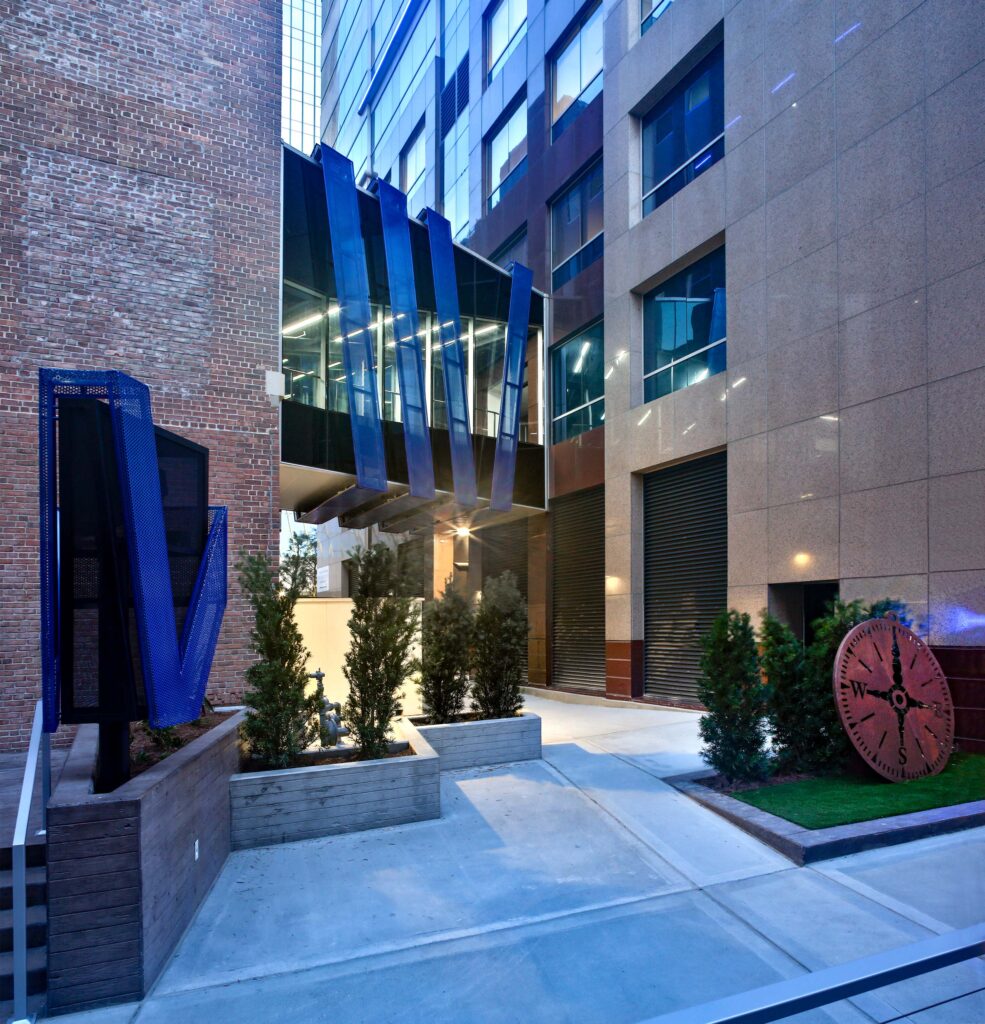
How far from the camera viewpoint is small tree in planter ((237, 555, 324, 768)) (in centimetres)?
739

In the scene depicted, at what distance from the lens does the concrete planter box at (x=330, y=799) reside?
6863 millimetres

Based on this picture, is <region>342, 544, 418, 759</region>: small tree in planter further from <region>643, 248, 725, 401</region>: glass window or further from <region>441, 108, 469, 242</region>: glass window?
<region>441, 108, 469, 242</region>: glass window

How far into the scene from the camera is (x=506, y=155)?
69.8ft

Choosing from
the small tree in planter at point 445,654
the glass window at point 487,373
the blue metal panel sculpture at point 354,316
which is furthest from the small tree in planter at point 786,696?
the glass window at point 487,373

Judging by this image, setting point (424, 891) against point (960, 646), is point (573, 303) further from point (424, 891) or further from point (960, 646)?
point (424, 891)

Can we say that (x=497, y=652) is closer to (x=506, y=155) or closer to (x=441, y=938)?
(x=441, y=938)

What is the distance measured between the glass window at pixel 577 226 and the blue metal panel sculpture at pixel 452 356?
10.3ft

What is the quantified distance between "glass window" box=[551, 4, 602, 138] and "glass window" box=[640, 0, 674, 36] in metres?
1.41

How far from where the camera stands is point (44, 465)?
15.4 ft

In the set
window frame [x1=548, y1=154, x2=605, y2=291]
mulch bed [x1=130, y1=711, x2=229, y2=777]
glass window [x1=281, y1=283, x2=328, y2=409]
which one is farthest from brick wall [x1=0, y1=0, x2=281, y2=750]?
window frame [x1=548, y1=154, x2=605, y2=291]

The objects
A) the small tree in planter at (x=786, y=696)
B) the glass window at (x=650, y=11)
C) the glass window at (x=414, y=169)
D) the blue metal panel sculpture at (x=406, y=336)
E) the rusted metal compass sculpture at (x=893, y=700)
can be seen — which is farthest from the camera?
the glass window at (x=414, y=169)

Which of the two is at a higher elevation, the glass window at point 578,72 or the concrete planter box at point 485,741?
the glass window at point 578,72

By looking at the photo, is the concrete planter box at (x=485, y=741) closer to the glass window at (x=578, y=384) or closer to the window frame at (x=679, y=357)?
the window frame at (x=679, y=357)

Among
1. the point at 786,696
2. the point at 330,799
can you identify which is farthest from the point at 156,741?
the point at 786,696
